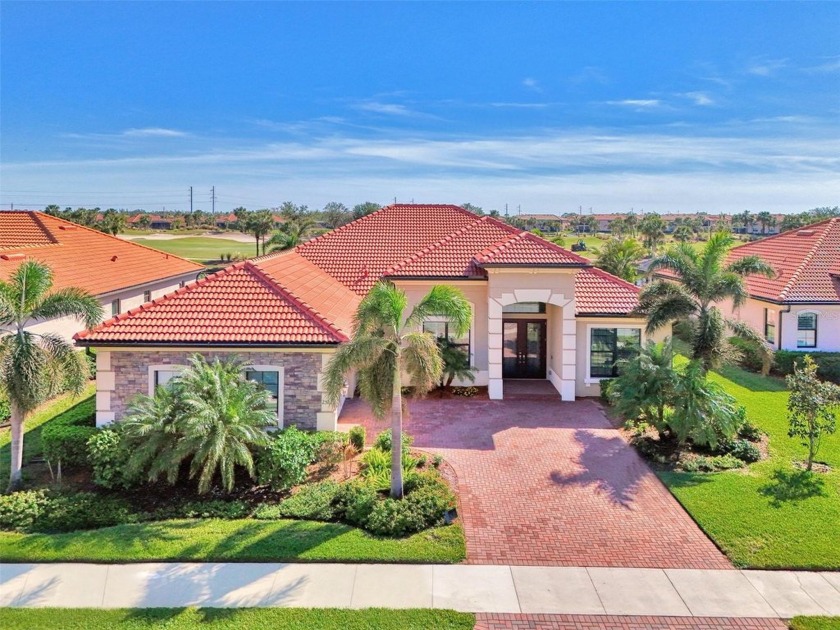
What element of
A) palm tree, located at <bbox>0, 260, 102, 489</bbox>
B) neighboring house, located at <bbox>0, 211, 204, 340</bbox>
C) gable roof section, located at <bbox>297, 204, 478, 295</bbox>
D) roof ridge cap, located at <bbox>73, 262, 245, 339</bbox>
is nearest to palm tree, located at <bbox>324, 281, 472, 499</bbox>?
palm tree, located at <bbox>0, 260, 102, 489</bbox>

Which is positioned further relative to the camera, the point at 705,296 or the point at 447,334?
the point at 447,334

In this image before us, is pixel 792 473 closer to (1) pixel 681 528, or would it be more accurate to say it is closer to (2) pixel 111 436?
(1) pixel 681 528

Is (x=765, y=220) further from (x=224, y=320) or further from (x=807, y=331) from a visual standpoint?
(x=224, y=320)

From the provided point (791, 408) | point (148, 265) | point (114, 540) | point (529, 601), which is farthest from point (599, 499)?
→ point (148, 265)

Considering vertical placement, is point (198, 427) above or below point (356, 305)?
below

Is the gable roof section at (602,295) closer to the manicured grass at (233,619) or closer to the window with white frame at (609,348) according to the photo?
the window with white frame at (609,348)

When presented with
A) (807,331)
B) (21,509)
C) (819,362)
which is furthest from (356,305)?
(807,331)
